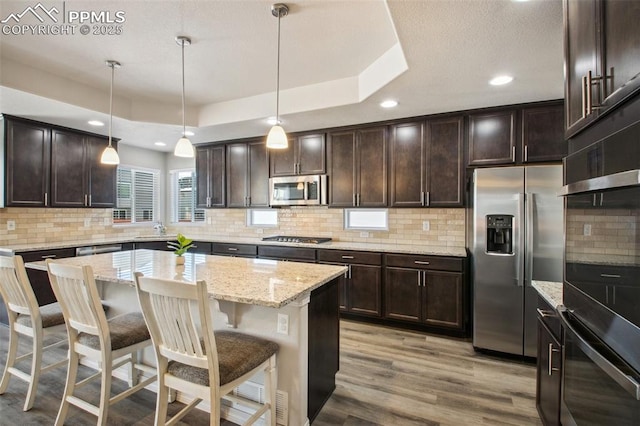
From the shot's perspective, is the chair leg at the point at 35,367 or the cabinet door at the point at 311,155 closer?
the chair leg at the point at 35,367

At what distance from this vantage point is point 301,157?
434 cm

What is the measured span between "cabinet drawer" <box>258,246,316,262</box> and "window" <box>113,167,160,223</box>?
2.82 meters

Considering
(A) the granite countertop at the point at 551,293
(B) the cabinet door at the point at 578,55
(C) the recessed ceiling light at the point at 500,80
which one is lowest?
(A) the granite countertop at the point at 551,293

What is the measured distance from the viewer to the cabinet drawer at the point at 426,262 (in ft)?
10.6

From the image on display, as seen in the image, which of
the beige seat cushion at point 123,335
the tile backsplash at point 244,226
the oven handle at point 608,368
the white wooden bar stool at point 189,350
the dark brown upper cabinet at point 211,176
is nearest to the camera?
the oven handle at point 608,368

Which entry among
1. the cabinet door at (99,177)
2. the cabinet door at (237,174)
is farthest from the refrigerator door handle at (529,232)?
the cabinet door at (99,177)

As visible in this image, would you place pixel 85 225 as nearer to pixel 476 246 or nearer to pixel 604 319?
pixel 476 246

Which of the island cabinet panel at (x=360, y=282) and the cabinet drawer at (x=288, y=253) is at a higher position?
the cabinet drawer at (x=288, y=253)

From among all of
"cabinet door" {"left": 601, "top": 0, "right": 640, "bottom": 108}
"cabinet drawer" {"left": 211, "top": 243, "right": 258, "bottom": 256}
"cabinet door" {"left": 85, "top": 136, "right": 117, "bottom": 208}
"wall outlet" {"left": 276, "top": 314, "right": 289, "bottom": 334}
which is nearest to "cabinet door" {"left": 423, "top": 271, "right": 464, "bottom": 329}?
"wall outlet" {"left": 276, "top": 314, "right": 289, "bottom": 334}

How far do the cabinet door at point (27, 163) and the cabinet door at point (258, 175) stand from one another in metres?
2.57

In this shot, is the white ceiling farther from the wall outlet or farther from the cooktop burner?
the wall outlet

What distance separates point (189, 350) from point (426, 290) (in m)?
2.63

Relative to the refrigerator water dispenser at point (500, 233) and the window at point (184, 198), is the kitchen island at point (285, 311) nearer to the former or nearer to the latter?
the refrigerator water dispenser at point (500, 233)

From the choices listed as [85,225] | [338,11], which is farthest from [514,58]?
[85,225]
